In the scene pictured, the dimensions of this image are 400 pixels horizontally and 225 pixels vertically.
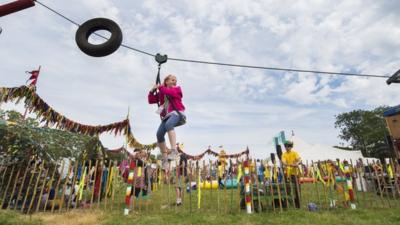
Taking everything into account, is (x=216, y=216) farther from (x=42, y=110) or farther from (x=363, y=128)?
(x=363, y=128)

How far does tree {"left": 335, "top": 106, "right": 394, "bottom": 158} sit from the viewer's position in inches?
1815

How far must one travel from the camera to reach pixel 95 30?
542 cm

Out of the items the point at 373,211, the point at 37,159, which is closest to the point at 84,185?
the point at 37,159

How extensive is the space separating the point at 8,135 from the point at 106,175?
108 inches

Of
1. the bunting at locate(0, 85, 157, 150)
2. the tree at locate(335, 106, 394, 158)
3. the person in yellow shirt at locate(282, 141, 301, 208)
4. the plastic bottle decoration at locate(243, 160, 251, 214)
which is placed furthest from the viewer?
the tree at locate(335, 106, 394, 158)

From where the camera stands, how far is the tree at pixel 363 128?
46.1 m

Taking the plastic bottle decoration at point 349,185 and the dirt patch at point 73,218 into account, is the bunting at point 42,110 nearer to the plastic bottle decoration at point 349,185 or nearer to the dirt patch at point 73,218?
the dirt patch at point 73,218

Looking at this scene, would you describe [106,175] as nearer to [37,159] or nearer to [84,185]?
[84,185]

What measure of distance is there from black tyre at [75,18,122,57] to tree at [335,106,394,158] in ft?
157

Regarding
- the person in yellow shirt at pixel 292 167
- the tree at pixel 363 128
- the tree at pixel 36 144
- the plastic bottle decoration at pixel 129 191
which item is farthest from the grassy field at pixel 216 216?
the tree at pixel 363 128

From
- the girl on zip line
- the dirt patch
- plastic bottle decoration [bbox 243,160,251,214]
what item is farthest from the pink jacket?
the dirt patch

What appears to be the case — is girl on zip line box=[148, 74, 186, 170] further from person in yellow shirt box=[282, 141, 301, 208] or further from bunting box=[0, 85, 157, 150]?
bunting box=[0, 85, 157, 150]

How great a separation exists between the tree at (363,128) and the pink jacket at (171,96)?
46775 mm

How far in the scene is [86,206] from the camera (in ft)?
23.4
